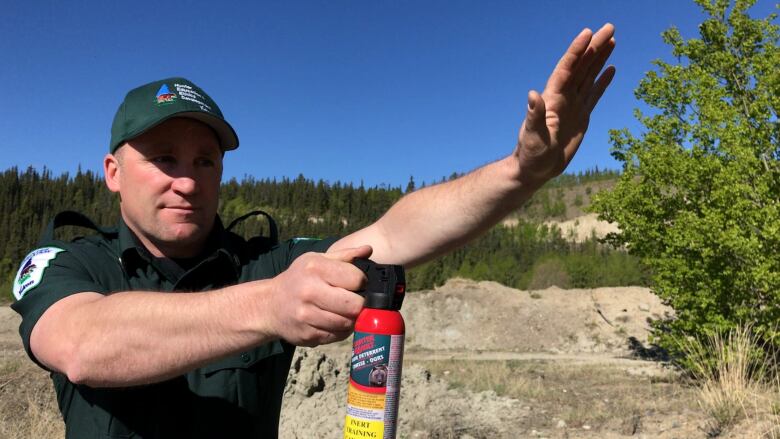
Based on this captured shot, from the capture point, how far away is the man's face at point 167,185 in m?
2.22

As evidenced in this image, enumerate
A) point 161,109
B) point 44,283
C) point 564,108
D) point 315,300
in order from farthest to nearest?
point 161,109
point 564,108
point 44,283
point 315,300

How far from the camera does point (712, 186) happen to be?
10.4 meters

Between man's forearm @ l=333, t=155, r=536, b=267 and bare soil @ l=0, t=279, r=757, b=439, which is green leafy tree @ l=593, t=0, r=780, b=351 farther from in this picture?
man's forearm @ l=333, t=155, r=536, b=267

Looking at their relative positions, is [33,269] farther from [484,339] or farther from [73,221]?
[484,339]

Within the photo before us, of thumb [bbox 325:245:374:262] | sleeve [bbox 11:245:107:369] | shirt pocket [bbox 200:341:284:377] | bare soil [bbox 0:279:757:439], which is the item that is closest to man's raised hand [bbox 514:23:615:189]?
thumb [bbox 325:245:374:262]

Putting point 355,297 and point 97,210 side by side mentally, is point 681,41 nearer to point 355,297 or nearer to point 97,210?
point 355,297

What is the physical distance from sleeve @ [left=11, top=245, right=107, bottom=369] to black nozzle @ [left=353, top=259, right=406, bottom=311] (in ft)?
2.91

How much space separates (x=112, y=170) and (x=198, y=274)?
584 mm

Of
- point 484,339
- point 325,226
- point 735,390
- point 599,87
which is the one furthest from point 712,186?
point 325,226

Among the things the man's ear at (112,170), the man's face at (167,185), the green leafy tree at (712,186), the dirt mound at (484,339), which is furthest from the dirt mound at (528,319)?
the man's ear at (112,170)

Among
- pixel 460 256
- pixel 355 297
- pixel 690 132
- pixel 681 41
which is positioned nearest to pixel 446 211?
pixel 355 297

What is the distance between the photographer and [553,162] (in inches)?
81.3

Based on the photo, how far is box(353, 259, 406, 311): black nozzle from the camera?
143 cm

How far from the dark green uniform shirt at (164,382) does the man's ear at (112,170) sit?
19 cm
